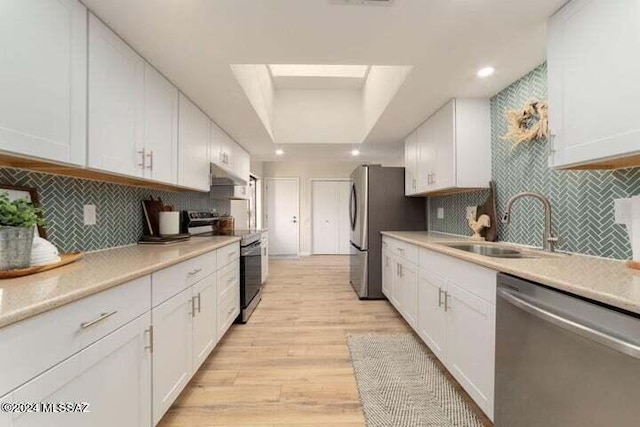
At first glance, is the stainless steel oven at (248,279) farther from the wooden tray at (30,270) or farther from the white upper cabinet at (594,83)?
the white upper cabinet at (594,83)

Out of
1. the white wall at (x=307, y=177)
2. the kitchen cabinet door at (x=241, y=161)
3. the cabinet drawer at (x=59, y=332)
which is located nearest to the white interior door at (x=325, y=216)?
the white wall at (x=307, y=177)

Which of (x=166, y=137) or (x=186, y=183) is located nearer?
(x=166, y=137)

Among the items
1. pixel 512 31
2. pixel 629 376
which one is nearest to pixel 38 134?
pixel 629 376

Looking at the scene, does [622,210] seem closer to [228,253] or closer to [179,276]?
[179,276]

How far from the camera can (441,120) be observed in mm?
2746

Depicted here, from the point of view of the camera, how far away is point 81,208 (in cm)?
171

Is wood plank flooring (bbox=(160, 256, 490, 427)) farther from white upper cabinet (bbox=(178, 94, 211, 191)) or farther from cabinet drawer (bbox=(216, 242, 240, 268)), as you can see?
white upper cabinet (bbox=(178, 94, 211, 191))

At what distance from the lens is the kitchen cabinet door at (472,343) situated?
143 cm

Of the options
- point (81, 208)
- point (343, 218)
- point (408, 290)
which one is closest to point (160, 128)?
point (81, 208)

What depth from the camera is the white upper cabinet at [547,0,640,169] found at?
114cm

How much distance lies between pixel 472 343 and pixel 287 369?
1221 mm

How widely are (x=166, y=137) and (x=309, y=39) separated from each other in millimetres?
1214

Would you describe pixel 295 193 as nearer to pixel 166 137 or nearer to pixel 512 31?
pixel 166 137

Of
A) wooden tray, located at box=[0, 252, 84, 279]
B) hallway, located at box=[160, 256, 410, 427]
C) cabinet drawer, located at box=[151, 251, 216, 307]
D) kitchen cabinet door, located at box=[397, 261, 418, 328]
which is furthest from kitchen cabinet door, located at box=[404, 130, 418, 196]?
wooden tray, located at box=[0, 252, 84, 279]
